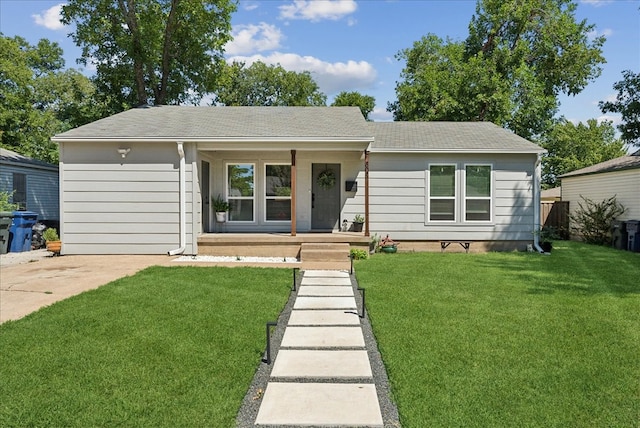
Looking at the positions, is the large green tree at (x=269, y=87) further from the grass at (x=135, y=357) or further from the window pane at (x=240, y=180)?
the grass at (x=135, y=357)

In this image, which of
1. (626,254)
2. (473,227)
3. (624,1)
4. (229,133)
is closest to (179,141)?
(229,133)

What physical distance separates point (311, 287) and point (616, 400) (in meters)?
4.39

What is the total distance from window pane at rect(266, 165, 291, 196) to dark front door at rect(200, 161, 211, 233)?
5.06 feet

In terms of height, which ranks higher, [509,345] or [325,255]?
[325,255]

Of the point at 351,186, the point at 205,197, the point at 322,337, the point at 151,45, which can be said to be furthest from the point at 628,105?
the point at 151,45

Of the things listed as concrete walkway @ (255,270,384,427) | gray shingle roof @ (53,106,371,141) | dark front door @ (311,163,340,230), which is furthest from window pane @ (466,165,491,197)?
concrete walkway @ (255,270,384,427)

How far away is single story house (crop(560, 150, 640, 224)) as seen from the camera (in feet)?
42.3

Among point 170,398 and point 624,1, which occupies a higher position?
point 624,1

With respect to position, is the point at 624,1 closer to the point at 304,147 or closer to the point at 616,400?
the point at 304,147

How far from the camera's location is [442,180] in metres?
10.9

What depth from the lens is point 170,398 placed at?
9.61 ft

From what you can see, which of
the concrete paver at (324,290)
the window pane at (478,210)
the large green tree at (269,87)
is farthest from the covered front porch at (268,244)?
the large green tree at (269,87)

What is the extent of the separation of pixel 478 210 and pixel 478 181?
740 mm

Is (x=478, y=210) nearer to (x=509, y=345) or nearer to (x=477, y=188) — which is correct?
(x=477, y=188)
